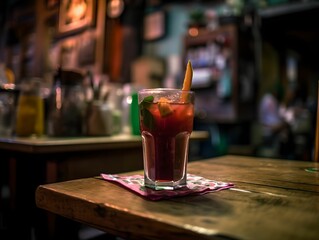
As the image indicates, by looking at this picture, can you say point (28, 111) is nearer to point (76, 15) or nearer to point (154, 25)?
point (76, 15)

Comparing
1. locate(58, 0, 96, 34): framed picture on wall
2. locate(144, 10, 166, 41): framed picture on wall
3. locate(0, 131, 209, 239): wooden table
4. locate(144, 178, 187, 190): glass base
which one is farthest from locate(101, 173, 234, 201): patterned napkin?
locate(144, 10, 166, 41): framed picture on wall

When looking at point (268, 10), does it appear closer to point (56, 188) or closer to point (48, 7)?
point (48, 7)

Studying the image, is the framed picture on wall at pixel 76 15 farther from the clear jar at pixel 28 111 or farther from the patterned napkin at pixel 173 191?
the patterned napkin at pixel 173 191

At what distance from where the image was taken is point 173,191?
74 cm

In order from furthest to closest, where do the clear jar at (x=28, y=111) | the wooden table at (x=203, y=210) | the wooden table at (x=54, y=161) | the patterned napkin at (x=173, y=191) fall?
1. the clear jar at (x=28, y=111)
2. the wooden table at (x=54, y=161)
3. the patterned napkin at (x=173, y=191)
4. the wooden table at (x=203, y=210)

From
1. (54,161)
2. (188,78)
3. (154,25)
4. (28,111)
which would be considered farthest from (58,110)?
(154,25)

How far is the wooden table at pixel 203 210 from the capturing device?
494 mm

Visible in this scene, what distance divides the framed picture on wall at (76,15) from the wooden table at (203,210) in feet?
11.4

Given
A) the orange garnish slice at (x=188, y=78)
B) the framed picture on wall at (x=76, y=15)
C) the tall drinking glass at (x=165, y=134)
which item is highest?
the framed picture on wall at (x=76, y=15)

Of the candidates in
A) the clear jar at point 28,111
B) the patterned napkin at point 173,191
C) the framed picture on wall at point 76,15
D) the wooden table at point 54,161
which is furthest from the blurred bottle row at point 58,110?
the framed picture on wall at point 76,15

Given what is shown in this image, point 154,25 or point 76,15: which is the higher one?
point 154,25

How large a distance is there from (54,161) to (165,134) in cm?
91

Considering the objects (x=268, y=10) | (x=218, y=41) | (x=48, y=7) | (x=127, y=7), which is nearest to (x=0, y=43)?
(x=48, y=7)

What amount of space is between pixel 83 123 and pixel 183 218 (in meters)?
1.60
